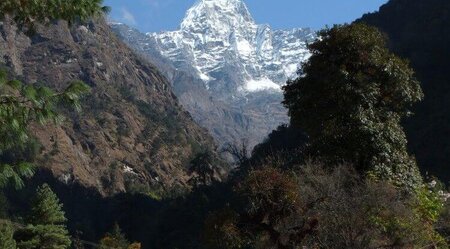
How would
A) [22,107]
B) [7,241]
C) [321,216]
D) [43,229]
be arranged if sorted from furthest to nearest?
1. [43,229]
2. [7,241]
3. [321,216]
4. [22,107]

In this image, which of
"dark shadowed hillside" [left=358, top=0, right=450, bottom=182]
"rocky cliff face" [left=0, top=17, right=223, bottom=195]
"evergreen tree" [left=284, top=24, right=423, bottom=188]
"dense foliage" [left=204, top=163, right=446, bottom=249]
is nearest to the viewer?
"dense foliage" [left=204, top=163, right=446, bottom=249]

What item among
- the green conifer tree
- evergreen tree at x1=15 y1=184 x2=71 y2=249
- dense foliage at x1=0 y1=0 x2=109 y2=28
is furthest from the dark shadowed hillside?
dense foliage at x1=0 y1=0 x2=109 y2=28

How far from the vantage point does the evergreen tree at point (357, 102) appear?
1703 centimetres

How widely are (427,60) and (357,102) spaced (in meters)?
84.4

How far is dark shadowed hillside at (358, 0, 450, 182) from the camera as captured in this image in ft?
243

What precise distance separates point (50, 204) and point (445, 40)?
77906 millimetres

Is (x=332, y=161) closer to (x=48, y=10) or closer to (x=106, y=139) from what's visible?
(x=48, y=10)

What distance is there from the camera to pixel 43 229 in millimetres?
39406

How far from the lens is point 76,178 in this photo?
13512 cm

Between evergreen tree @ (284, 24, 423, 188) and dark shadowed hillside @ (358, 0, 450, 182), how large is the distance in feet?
159

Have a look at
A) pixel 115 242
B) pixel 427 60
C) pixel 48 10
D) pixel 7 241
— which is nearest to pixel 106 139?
pixel 427 60

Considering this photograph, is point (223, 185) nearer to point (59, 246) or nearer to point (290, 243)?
point (59, 246)

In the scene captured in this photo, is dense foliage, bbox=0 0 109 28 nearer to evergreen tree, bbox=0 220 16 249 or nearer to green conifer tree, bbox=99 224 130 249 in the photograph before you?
evergreen tree, bbox=0 220 16 249

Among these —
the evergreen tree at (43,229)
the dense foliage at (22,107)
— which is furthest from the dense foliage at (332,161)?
the evergreen tree at (43,229)
